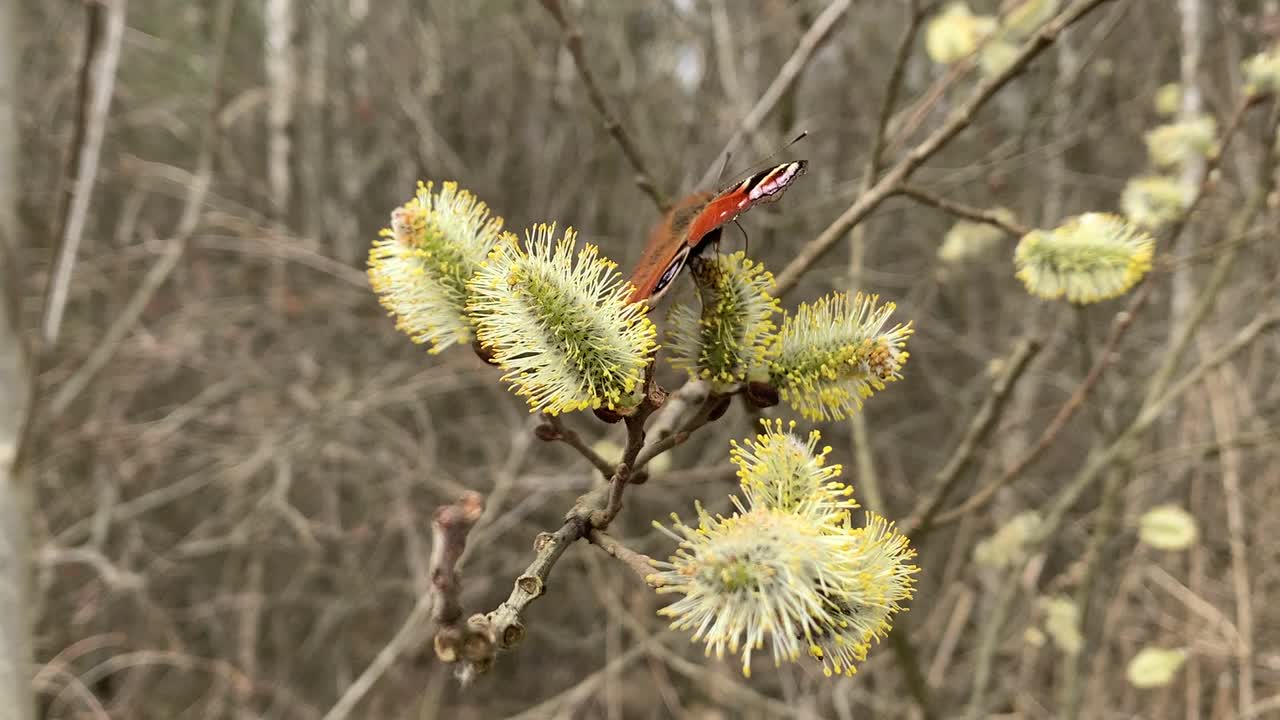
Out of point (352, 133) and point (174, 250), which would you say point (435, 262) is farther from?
point (352, 133)

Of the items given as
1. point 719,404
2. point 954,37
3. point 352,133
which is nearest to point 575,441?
point 719,404

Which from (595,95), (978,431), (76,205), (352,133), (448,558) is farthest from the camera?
(352,133)

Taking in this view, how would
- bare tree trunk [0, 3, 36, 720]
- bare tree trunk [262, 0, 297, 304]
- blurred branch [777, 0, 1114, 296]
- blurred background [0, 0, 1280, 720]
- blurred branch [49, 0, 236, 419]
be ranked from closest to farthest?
blurred branch [777, 0, 1114, 296]
bare tree trunk [0, 3, 36, 720]
blurred branch [49, 0, 236, 419]
blurred background [0, 0, 1280, 720]
bare tree trunk [262, 0, 297, 304]

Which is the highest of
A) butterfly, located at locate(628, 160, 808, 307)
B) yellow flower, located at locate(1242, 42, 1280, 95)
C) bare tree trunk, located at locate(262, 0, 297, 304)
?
bare tree trunk, located at locate(262, 0, 297, 304)

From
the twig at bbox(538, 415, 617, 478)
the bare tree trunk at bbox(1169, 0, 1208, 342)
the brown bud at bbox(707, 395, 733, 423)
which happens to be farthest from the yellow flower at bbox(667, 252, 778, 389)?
the bare tree trunk at bbox(1169, 0, 1208, 342)

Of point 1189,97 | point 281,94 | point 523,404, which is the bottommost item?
point 523,404

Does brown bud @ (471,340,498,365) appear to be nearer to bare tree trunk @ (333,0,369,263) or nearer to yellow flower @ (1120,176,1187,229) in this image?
yellow flower @ (1120,176,1187,229)
